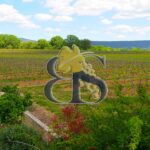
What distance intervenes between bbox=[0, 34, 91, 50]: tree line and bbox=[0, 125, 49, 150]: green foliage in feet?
170

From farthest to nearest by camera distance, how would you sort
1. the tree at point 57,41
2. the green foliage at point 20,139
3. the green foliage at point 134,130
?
the tree at point 57,41
the green foliage at point 20,139
the green foliage at point 134,130

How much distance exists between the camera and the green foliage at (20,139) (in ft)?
21.4

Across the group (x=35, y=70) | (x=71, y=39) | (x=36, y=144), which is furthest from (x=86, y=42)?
(x=36, y=144)

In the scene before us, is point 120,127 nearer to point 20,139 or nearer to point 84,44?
point 20,139

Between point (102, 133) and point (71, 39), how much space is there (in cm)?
5686

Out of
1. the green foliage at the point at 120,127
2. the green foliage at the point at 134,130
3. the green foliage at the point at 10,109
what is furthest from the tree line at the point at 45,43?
the green foliage at the point at 134,130

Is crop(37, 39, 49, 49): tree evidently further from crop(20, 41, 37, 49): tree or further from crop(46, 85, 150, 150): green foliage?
crop(46, 85, 150, 150): green foliage

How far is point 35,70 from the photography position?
30672 mm

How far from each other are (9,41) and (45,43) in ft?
24.0

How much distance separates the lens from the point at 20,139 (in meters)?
6.75

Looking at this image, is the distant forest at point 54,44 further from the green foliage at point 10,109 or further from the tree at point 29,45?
the green foliage at point 10,109

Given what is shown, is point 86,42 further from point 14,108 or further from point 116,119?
point 116,119

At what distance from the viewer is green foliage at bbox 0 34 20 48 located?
234ft

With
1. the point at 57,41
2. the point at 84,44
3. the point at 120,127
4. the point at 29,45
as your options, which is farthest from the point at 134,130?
the point at 29,45
